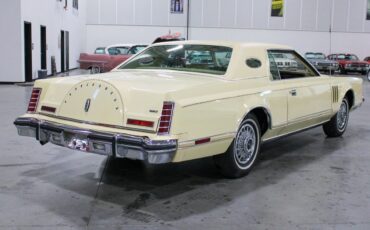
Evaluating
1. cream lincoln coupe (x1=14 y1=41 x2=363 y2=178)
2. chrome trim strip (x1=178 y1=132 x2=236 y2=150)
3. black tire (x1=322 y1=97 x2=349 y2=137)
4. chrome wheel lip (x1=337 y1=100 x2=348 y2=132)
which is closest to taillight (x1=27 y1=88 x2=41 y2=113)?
cream lincoln coupe (x1=14 y1=41 x2=363 y2=178)

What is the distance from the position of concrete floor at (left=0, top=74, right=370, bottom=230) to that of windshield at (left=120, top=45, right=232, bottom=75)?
1102 mm

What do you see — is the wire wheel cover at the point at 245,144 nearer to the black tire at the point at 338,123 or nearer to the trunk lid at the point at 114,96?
the trunk lid at the point at 114,96

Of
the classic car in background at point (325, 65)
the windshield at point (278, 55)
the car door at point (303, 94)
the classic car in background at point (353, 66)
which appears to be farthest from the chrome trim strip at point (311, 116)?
the classic car in background at point (353, 66)

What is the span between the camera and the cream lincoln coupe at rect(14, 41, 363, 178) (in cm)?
378

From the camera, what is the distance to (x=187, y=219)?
360 centimetres

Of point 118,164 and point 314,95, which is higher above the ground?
point 314,95

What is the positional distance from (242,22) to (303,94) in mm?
25750

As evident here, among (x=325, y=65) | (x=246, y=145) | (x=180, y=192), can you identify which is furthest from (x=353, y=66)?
(x=180, y=192)

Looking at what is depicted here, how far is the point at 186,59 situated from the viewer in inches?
203

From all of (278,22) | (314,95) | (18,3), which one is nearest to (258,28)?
(278,22)

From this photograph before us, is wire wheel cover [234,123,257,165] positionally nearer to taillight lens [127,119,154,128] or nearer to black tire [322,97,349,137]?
taillight lens [127,119,154,128]

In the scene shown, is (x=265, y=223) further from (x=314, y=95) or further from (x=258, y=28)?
(x=258, y=28)

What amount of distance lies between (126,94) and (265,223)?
153cm

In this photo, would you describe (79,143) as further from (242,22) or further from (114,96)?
(242,22)
